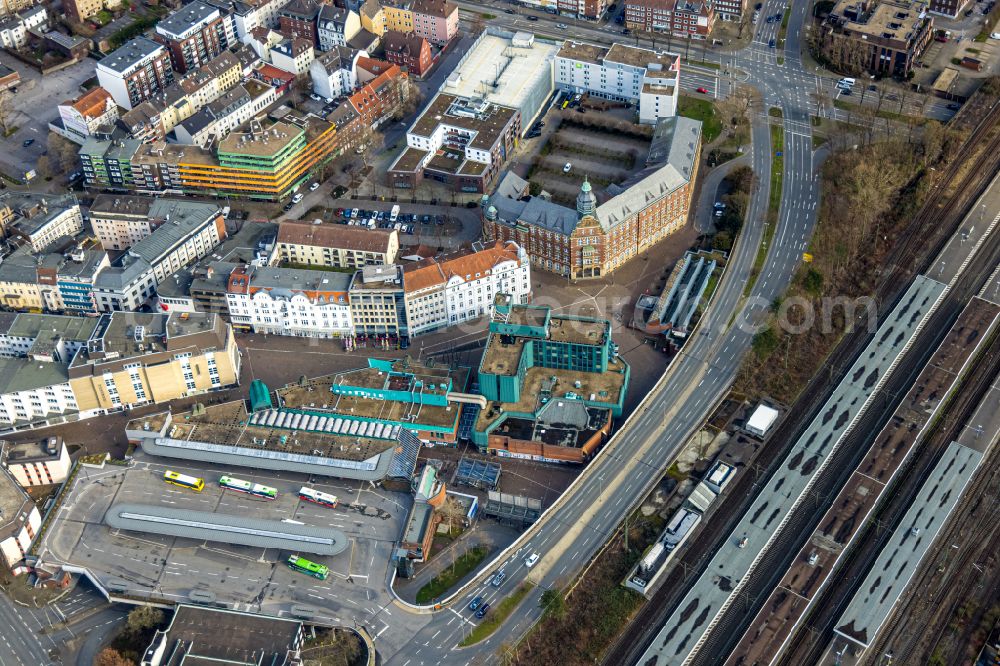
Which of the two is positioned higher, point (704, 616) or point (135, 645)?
point (704, 616)

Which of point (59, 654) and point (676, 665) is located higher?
point (676, 665)

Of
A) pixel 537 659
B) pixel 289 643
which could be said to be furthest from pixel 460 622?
pixel 289 643

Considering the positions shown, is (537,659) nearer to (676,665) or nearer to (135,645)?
(676,665)

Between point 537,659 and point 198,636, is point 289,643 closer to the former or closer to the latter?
point 198,636

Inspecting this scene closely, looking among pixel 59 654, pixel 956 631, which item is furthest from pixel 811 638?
pixel 59 654

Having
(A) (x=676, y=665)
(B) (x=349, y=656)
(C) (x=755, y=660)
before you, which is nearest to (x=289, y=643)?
Result: (B) (x=349, y=656)
